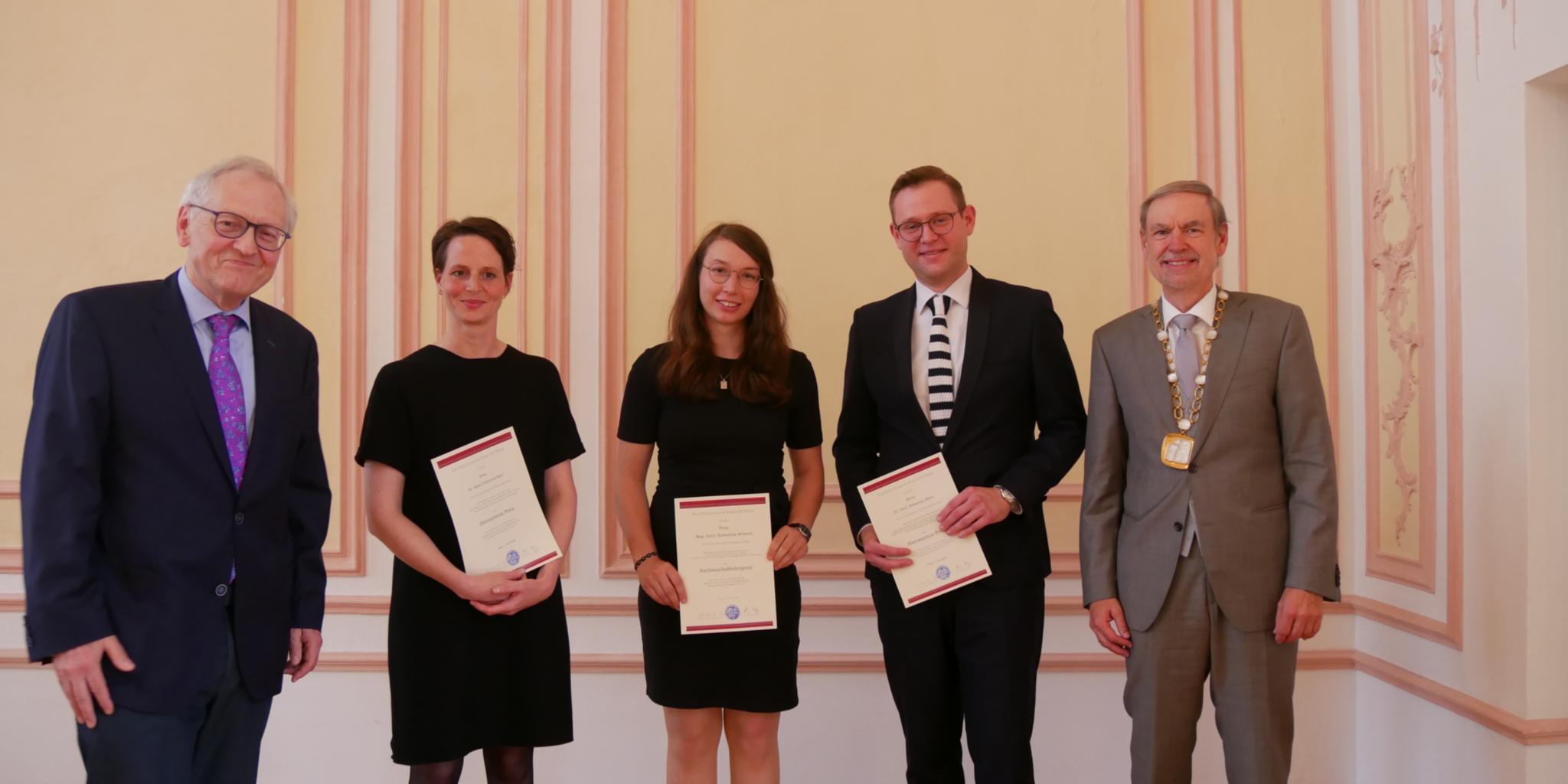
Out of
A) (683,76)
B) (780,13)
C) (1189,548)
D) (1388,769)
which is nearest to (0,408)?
(683,76)

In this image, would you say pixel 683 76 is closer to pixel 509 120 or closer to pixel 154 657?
pixel 509 120

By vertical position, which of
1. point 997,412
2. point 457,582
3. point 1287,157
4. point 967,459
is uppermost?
point 1287,157

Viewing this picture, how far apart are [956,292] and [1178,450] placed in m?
0.65

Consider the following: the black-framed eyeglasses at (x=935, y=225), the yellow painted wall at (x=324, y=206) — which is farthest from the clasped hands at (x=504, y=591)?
the yellow painted wall at (x=324, y=206)

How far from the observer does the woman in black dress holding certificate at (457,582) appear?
7.21ft

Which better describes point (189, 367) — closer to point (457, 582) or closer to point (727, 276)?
point (457, 582)

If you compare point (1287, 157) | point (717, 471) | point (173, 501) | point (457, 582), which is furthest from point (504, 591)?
point (1287, 157)

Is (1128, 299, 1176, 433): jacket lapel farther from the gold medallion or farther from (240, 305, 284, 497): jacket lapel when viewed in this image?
(240, 305, 284, 497): jacket lapel

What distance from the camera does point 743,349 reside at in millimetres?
2428

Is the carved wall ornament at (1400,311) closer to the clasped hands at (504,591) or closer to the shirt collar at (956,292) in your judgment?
the shirt collar at (956,292)

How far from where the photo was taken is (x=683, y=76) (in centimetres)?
348

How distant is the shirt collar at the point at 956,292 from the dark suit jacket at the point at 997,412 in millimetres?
17

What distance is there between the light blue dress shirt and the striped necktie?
1.51m

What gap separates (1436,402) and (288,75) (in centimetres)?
404
